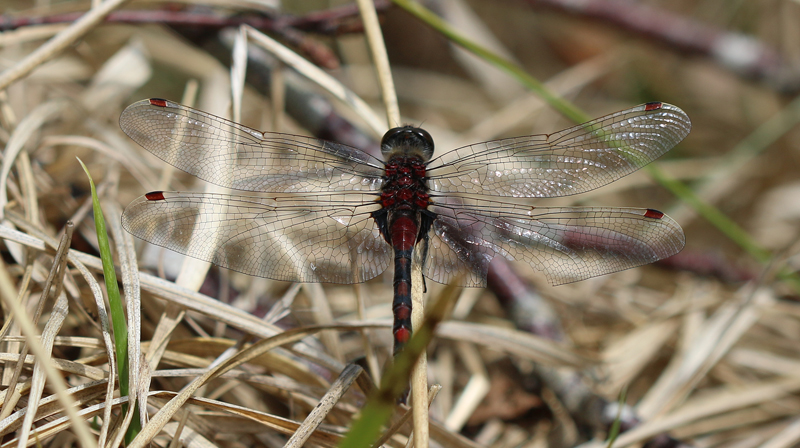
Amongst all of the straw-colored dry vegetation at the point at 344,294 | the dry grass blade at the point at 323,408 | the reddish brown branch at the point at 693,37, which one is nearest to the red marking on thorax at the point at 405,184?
the straw-colored dry vegetation at the point at 344,294

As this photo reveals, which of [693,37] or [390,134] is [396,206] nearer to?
[390,134]

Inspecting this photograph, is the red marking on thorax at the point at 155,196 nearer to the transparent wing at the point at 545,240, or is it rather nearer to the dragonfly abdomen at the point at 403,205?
the dragonfly abdomen at the point at 403,205

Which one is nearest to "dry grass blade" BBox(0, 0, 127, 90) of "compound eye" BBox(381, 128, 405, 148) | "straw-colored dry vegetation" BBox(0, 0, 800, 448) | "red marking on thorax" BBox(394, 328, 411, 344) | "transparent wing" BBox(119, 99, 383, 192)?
"straw-colored dry vegetation" BBox(0, 0, 800, 448)

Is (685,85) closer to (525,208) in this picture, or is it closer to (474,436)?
(525,208)

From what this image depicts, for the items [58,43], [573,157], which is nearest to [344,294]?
[573,157]

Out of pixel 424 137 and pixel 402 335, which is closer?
pixel 402 335

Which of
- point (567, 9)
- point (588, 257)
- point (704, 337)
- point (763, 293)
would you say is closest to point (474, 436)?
point (588, 257)
